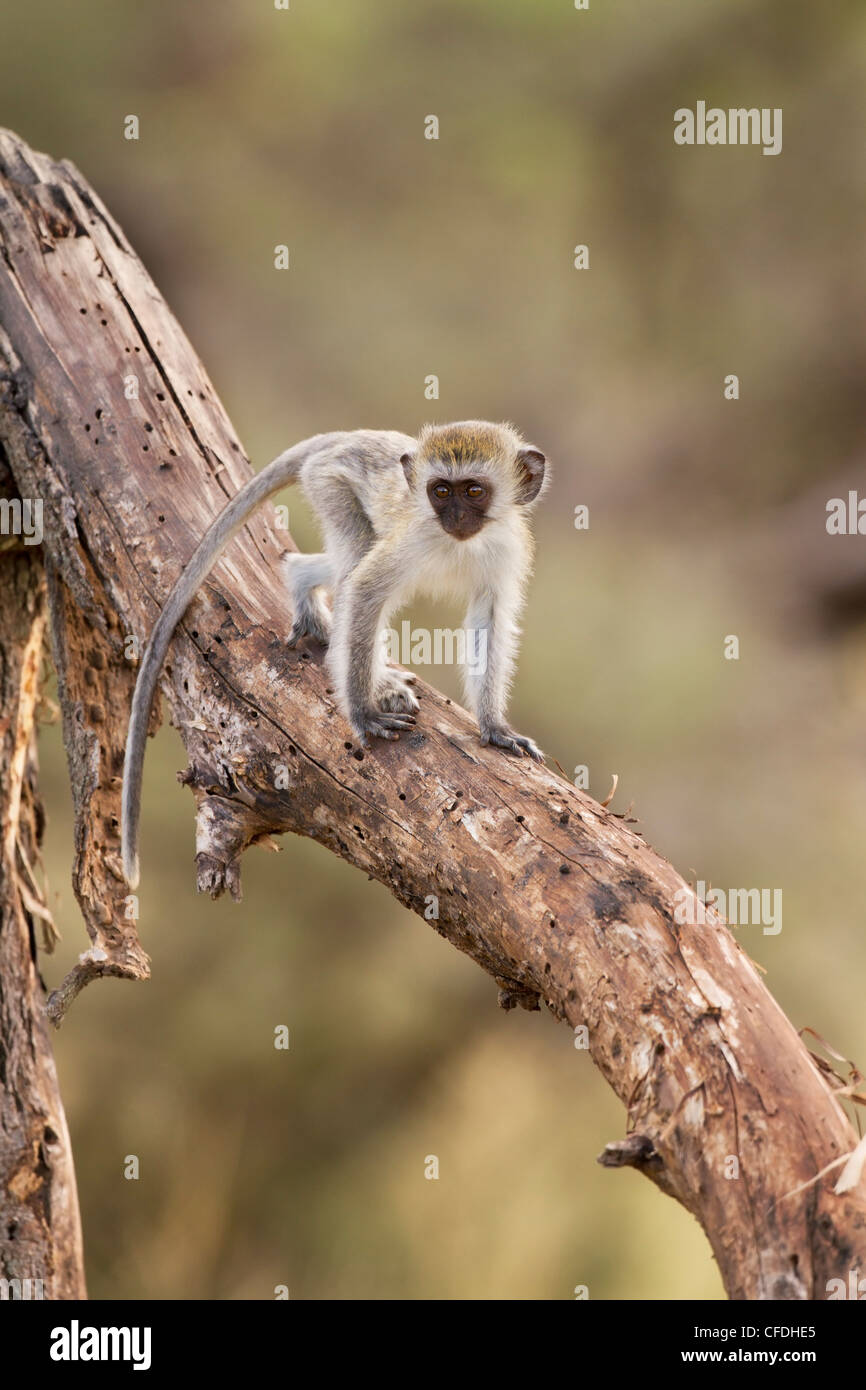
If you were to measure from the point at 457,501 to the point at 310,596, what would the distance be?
671 mm

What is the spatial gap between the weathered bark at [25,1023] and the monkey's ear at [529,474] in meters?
2.21

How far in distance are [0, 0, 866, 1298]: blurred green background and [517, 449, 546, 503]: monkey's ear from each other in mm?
3695

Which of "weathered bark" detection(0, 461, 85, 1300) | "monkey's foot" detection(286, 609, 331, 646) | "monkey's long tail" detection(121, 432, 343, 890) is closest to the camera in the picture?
"monkey's long tail" detection(121, 432, 343, 890)

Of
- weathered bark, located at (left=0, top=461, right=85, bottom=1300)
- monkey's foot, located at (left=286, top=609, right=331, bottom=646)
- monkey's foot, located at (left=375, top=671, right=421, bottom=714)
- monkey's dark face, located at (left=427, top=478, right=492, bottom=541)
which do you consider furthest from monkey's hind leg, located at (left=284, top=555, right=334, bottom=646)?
weathered bark, located at (left=0, top=461, right=85, bottom=1300)

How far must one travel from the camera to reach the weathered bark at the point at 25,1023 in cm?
469

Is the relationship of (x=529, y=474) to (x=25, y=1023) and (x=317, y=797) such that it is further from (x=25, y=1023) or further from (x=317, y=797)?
(x=25, y=1023)

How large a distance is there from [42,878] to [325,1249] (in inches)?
147

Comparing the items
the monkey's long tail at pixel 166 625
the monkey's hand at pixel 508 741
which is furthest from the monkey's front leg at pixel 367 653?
the monkey's long tail at pixel 166 625

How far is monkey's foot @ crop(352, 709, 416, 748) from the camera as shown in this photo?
12.3 ft

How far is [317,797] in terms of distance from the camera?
3746 millimetres

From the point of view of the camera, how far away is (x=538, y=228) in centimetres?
809

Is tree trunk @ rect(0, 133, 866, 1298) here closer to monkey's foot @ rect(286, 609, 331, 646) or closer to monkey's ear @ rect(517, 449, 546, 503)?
monkey's foot @ rect(286, 609, 331, 646)

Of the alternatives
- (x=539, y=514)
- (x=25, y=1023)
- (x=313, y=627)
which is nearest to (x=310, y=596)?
(x=313, y=627)

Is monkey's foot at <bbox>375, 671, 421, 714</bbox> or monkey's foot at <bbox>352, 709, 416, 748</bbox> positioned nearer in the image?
monkey's foot at <bbox>352, 709, 416, 748</bbox>
